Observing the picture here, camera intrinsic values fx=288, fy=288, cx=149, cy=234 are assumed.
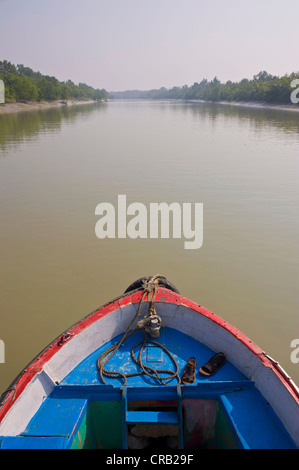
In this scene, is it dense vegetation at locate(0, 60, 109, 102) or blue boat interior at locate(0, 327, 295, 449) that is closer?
blue boat interior at locate(0, 327, 295, 449)

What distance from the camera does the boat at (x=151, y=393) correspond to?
9.84 feet

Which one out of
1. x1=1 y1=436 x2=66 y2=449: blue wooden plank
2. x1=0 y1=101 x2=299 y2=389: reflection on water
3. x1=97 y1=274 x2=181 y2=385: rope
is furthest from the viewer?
x1=0 y1=101 x2=299 y2=389: reflection on water

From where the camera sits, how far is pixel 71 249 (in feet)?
26.0

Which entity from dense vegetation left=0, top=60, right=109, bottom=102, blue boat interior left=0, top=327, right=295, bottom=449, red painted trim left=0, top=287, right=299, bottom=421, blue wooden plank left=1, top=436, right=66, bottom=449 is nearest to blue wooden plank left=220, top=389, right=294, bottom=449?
blue boat interior left=0, top=327, right=295, bottom=449

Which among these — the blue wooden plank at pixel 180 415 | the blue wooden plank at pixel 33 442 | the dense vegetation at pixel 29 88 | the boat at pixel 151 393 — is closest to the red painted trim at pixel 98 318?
the boat at pixel 151 393

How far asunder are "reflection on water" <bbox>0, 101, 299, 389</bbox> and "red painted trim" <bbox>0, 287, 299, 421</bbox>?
1632 mm

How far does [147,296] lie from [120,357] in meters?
0.95

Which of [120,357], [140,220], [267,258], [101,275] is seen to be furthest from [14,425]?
[140,220]

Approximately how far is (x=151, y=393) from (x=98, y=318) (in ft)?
3.93

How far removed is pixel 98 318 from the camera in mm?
4055

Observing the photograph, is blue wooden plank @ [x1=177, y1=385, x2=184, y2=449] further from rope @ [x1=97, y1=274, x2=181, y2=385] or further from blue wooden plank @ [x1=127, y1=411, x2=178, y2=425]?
rope @ [x1=97, y1=274, x2=181, y2=385]

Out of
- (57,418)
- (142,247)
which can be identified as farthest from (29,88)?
(57,418)

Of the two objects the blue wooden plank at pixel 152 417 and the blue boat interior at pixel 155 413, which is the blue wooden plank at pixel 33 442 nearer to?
the blue boat interior at pixel 155 413

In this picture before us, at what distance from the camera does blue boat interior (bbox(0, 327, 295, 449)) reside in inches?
121
